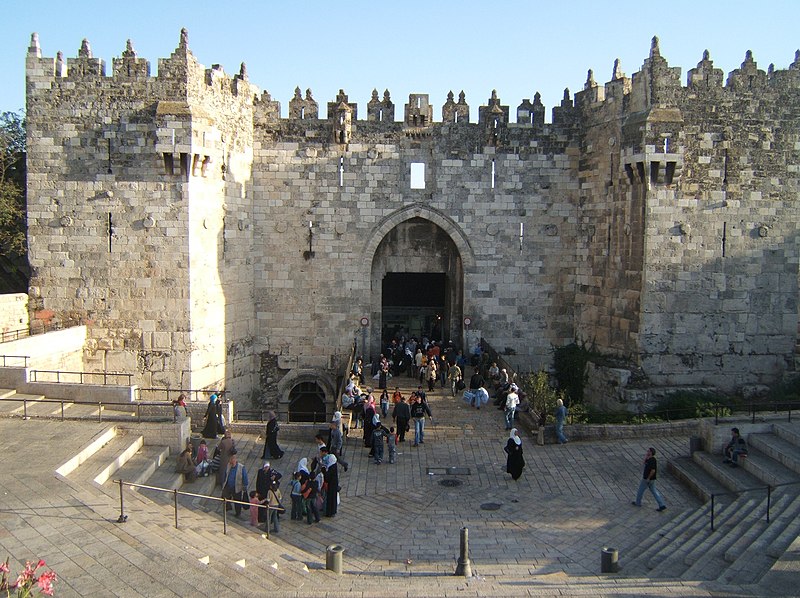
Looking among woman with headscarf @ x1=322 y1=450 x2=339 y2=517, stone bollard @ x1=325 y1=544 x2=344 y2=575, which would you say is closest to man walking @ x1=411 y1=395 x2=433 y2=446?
woman with headscarf @ x1=322 y1=450 x2=339 y2=517

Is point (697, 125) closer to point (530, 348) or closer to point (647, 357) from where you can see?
point (647, 357)

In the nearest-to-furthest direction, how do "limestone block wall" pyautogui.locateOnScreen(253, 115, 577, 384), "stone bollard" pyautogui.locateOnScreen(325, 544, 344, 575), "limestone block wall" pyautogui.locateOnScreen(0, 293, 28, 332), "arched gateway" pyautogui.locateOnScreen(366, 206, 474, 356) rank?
"stone bollard" pyautogui.locateOnScreen(325, 544, 344, 575) → "limestone block wall" pyautogui.locateOnScreen(0, 293, 28, 332) → "limestone block wall" pyautogui.locateOnScreen(253, 115, 577, 384) → "arched gateway" pyautogui.locateOnScreen(366, 206, 474, 356)

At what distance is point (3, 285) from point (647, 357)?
23375 mm

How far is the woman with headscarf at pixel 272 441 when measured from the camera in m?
17.0

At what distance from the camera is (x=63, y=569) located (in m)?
10.0

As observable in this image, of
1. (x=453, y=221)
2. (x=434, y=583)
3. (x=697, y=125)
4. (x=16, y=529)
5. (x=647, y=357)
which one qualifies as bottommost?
(x=434, y=583)

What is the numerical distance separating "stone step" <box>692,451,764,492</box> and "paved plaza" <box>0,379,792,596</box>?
2.48 feet

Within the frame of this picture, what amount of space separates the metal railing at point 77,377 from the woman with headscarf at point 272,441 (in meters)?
5.43

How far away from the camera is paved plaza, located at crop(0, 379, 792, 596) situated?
34.1ft

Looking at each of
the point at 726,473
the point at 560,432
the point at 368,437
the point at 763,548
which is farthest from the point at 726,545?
the point at 368,437

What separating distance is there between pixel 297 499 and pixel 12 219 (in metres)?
19.2

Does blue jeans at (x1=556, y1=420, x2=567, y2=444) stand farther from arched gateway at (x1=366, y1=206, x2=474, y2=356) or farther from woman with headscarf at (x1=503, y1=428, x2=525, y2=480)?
arched gateway at (x1=366, y1=206, x2=474, y2=356)

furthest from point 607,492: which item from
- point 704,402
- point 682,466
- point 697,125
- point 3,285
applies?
point 3,285

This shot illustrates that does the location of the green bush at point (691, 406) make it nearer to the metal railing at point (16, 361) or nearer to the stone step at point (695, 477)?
the stone step at point (695, 477)
